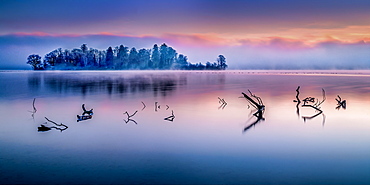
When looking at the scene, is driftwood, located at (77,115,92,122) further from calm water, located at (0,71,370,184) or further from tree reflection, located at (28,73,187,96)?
tree reflection, located at (28,73,187,96)

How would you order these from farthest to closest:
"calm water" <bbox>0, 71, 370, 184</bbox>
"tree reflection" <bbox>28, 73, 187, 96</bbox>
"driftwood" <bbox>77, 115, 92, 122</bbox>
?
"tree reflection" <bbox>28, 73, 187, 96</bbox>
"driftwood" <bbox>77, 115, 92, 122</bbox>
"calm water" <bbox>0, 71, 370, 184</bbox>

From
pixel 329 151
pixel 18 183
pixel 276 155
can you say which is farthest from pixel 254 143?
pixel 18 183

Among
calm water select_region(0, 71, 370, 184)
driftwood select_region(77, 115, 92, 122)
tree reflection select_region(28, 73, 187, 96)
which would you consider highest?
tree reflection select_region(28, 73, 187, 96)

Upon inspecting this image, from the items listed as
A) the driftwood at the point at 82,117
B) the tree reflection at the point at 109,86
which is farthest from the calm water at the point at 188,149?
the tree reflection at the point at 109,86

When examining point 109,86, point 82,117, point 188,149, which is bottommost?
point 188,149

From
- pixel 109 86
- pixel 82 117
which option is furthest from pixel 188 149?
pixel 109 86

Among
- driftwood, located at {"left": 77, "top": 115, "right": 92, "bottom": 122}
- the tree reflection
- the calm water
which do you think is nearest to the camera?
the calm water

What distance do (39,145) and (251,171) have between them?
7.96 meters

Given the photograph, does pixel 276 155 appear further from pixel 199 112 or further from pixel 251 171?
pixel 199 112

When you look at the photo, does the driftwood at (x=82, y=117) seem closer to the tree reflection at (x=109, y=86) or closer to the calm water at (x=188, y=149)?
the calm water at (x=188, y=149)

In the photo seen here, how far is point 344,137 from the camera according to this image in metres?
13.5

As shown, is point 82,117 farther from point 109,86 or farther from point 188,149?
point 109,86

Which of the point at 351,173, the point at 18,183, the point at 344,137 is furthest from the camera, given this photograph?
the point at 344,137

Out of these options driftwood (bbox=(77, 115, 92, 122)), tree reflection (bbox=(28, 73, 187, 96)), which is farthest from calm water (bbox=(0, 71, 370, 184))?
tree reflection (bbox=(28, 73, 187, 96))
